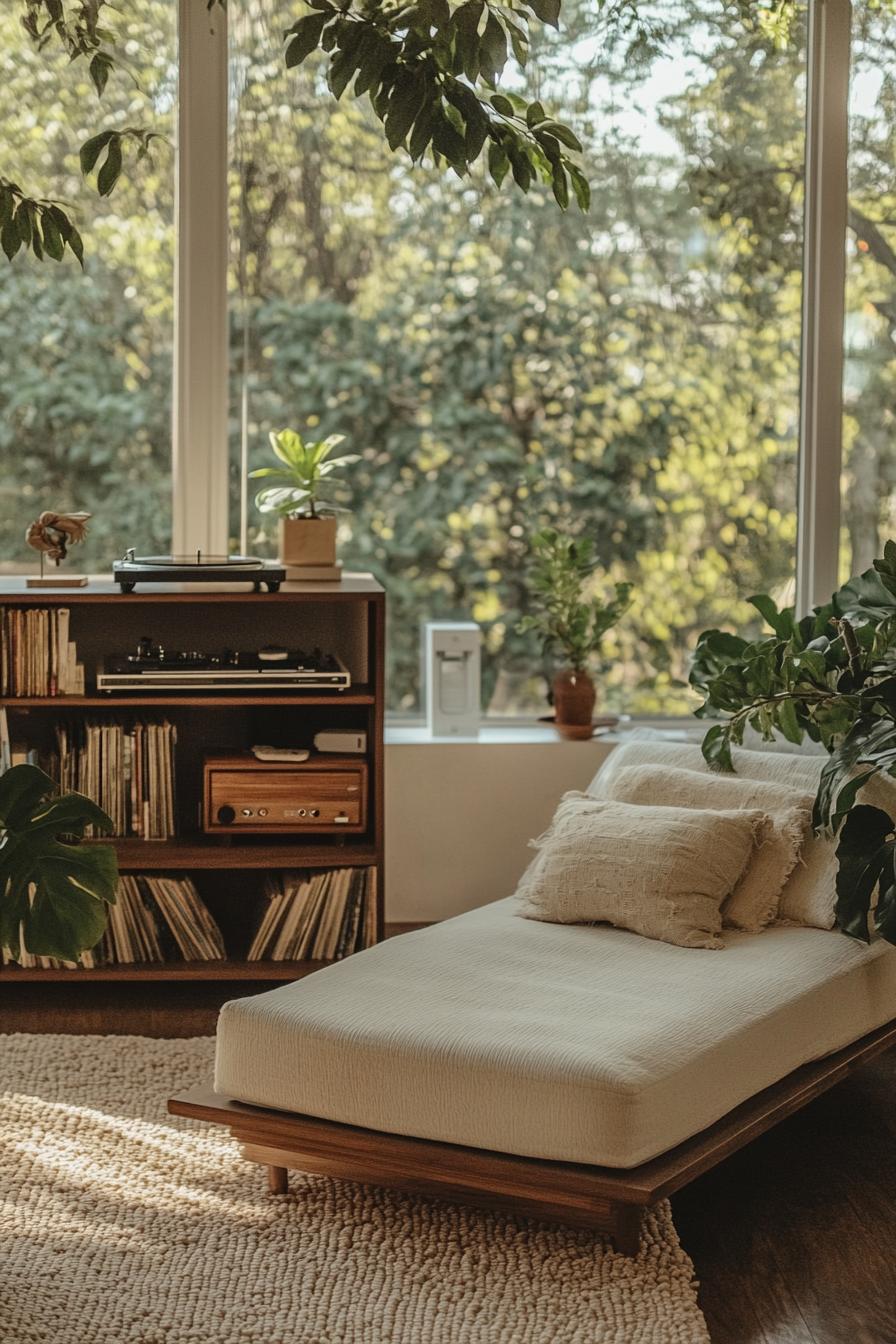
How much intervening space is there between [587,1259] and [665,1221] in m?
0.20

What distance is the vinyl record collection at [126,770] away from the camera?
4066 mm

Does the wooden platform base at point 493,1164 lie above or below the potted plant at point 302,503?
below

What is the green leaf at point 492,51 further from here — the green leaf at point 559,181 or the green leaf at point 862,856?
the green leaf at point 862,856

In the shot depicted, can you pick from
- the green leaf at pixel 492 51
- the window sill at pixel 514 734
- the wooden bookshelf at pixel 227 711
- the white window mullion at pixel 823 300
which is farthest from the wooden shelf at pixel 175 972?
the green leaf at pixel 492 51

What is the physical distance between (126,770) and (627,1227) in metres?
1.96

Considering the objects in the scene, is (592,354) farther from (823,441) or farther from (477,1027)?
(477,1027)

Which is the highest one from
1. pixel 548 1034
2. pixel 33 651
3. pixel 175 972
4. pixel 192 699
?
pixel 33 651

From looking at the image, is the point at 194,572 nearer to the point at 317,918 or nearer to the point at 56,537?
the point at 56,537

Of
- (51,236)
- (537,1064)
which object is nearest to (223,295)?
(51,236)

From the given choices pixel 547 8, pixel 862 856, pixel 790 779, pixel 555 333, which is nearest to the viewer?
pixel 547 8

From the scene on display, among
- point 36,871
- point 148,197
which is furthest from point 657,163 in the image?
point 36,871

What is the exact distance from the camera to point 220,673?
400 centimetres

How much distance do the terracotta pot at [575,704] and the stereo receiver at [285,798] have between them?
2.46ft

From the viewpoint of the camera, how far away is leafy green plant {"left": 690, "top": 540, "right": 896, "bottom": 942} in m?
3.14
